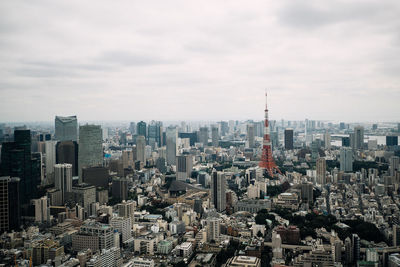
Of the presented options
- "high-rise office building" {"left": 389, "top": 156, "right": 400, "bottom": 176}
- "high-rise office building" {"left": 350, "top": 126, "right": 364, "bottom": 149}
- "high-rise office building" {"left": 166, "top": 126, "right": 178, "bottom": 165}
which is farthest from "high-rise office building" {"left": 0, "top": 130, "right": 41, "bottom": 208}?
"high-rise office building" {"left": 350, "top": 126, "right": 364, "bottom": 149}

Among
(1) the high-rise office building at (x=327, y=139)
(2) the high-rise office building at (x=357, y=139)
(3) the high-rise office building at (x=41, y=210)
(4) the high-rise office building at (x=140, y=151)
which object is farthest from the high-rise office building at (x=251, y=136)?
(3) the high-rise office building at (x=41, y=210)

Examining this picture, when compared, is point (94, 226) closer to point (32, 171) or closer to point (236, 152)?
point (32, 171)

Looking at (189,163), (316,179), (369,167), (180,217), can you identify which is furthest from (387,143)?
(180,217)

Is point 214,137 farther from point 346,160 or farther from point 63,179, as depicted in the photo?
point 63,179

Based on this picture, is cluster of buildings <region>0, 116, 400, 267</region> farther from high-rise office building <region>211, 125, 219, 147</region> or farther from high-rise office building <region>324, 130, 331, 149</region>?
high-rise office building <region>211, 125, 219, 147</region>

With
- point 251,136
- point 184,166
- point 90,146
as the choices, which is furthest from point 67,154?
point 251,136

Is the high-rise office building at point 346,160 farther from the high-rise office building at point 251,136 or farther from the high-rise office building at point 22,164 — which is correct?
the high-rise office building at point 22,164
